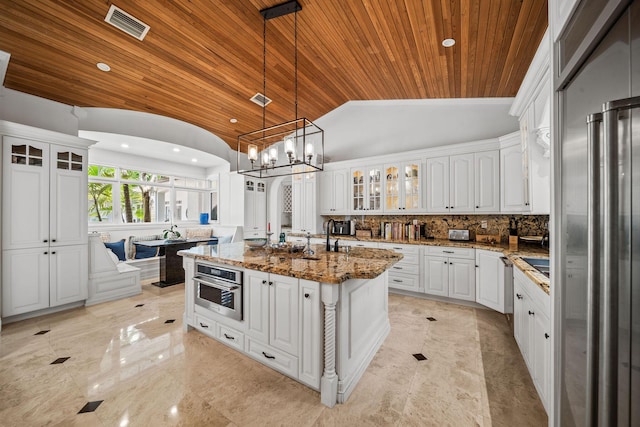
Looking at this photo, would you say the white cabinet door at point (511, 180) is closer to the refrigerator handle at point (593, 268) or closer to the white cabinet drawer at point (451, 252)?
the white cabinet drawer at point (451, 252)

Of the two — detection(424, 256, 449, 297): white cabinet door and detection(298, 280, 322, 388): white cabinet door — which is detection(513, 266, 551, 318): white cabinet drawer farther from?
detection(424, 256, 449, 297): white cabinet door

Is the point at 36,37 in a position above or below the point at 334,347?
above

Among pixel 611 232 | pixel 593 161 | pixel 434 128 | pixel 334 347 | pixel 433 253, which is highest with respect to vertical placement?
pixel 434 128

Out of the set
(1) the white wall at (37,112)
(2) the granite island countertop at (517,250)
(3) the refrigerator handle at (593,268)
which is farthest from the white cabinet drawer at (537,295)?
(1) the white wall at (37,112)

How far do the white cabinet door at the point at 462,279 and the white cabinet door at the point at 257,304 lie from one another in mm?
2748

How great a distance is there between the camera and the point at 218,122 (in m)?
4.98

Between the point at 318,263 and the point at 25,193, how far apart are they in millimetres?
3852

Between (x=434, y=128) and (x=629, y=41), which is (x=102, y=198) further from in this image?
(x=629, y=41)

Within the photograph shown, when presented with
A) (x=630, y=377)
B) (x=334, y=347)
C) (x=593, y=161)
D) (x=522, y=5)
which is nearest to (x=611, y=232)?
(x=593, y=161)

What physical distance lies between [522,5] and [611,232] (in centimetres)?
232

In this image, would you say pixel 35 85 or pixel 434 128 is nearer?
pixel 35 85

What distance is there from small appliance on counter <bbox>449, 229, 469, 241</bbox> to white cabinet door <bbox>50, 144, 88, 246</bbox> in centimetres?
549

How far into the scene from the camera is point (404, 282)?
391 centimetres

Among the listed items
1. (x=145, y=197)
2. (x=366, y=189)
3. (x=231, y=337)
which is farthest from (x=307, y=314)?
(x=145, y=197)
